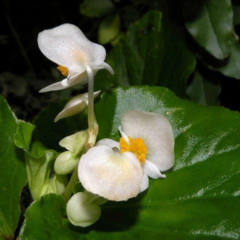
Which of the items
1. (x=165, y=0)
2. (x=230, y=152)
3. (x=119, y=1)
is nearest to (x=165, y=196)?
(x=230, y=152)

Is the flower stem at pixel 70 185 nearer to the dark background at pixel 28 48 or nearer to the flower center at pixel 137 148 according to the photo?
the flower center at pixel 137 148

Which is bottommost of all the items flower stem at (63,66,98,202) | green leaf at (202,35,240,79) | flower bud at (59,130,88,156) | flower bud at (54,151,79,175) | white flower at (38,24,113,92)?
green leaf at (202,35,240,79)

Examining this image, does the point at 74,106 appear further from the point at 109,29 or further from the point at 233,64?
the point at 109,29

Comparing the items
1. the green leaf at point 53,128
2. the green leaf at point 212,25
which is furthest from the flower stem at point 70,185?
the green leaf at point 212,25

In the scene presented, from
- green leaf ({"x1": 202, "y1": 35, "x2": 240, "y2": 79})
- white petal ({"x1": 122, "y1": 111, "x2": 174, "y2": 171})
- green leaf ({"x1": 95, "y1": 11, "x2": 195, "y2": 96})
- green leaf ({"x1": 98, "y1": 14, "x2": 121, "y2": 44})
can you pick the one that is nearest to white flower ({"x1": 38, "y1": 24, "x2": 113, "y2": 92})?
white petal ({"x1": 122, "y1": 111, "x2": 174, "y2": 171})

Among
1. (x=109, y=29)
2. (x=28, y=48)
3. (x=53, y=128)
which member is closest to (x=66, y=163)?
(x=53, y=128)

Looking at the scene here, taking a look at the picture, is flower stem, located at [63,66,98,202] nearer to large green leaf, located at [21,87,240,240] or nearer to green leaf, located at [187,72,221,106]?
large green leaf, located at [21,87,240,240]
